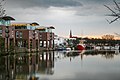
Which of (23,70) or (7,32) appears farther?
(7,32)

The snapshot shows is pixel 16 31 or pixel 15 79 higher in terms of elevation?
pixel 16 31

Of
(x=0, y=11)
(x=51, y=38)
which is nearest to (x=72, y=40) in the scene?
(x=51, y=38)

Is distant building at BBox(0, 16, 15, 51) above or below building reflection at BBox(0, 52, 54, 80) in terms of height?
above

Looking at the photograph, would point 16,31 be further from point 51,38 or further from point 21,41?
point 51,38

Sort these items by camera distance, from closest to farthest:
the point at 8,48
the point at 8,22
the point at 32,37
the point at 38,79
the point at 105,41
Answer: the point at 38,79
the point at 8,48
the point at 8,22
the point at 32,37
the point at 105,41

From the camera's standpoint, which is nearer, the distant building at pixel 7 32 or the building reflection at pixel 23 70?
the building reflection at pixel 23 70

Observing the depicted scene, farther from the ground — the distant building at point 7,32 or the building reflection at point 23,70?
the distant building at point 7,32

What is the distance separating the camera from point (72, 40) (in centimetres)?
14088

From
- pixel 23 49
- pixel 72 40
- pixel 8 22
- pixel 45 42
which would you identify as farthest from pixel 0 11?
Answer: pixel 72 40

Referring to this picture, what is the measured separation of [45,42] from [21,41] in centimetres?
1703

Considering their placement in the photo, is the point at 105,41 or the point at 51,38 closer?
the point at 51,38

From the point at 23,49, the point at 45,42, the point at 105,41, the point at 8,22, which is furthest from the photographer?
the point at 105,41

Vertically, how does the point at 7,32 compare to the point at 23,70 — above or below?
above

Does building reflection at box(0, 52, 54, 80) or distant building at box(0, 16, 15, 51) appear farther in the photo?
distant building at box(0, 16, 15, 51)
